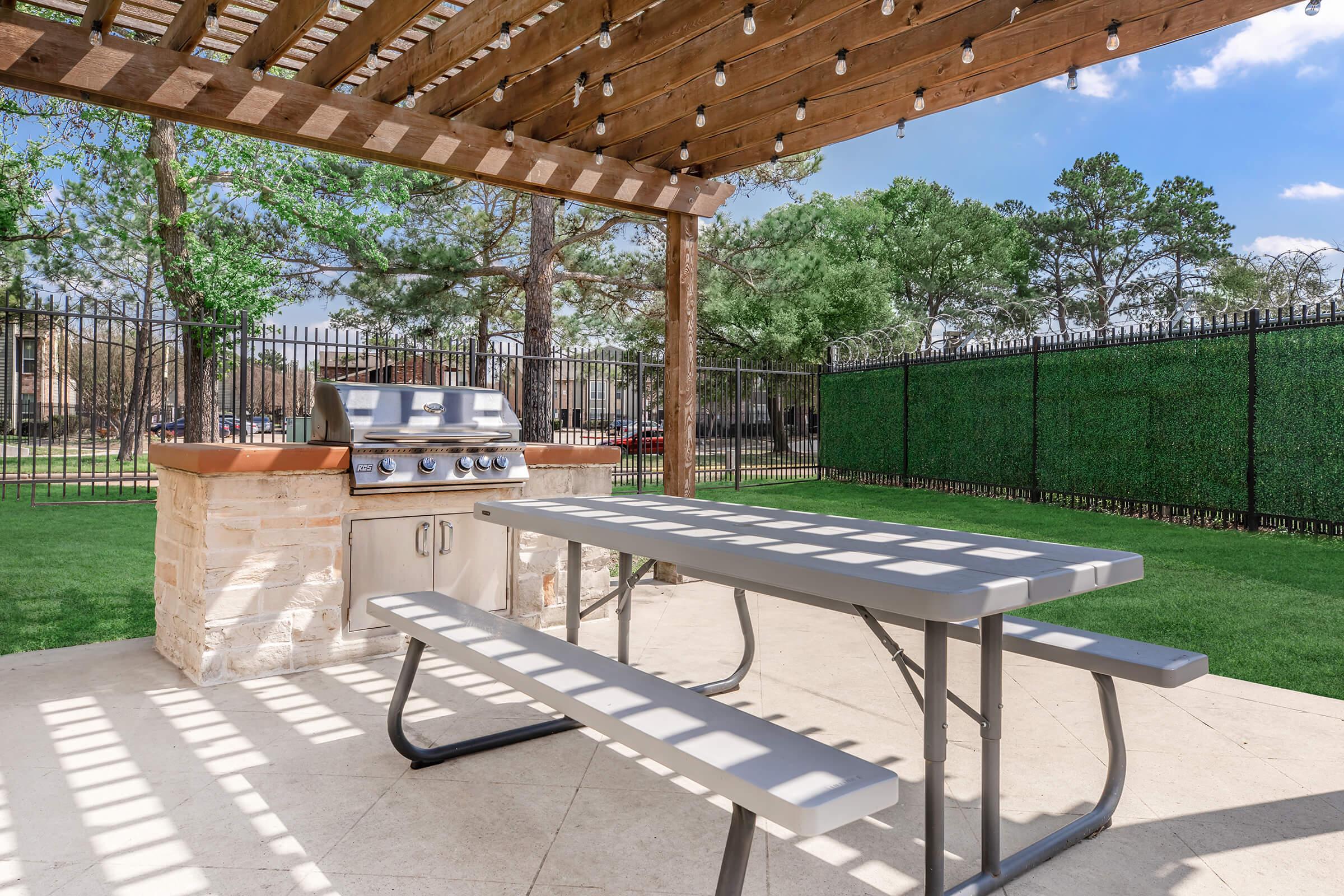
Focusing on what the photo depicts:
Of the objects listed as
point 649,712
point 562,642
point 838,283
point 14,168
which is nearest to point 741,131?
point 562,642

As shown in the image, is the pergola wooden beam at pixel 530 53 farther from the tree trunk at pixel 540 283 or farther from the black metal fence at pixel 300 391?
the tree trunk at pixel 540 283

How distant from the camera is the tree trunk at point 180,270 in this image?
1036cm

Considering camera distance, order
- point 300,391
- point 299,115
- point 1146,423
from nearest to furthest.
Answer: point 299,115 → point 1146,423 → point 300,391

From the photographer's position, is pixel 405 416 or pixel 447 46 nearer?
pixel 447 46

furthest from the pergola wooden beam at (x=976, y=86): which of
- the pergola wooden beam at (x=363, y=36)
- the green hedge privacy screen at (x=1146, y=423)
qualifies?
the green hedge privacy screen at (x=1146, y=423)

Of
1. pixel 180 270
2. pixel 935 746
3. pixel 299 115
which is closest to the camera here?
pixel 935 746

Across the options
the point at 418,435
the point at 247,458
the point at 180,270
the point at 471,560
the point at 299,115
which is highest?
the point at 180,270

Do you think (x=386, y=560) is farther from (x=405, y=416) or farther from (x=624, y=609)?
(x=624, y=609)

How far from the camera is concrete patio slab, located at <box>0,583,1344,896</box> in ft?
6.43

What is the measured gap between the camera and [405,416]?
3.85m

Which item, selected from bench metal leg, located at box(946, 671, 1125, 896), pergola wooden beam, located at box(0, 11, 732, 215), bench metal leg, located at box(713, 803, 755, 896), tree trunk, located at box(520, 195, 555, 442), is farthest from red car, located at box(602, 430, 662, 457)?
bench metal leg, located at box(713, 803, 755, 896)

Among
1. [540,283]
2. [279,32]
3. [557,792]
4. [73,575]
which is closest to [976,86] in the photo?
[279,32]

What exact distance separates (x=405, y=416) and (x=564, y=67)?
1.88 m

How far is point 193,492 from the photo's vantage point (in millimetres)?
3455
